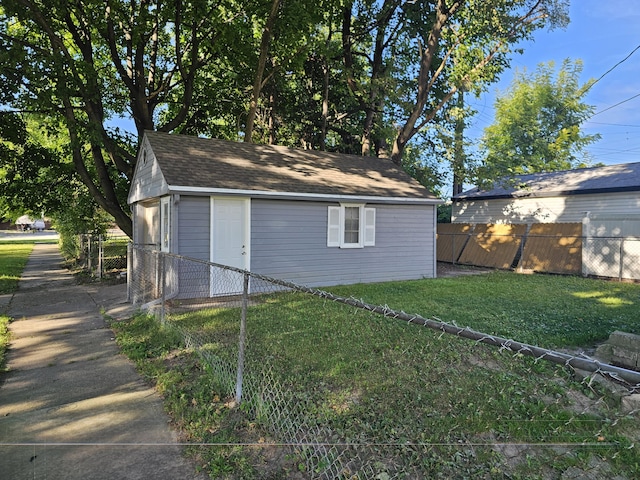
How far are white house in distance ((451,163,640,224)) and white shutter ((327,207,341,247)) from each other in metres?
8.26

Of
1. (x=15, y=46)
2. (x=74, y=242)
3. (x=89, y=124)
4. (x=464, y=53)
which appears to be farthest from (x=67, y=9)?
(x=464, y=53)

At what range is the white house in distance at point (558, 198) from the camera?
14.9m

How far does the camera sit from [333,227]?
11344 mm

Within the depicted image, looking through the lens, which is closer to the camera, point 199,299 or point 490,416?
point 490,416

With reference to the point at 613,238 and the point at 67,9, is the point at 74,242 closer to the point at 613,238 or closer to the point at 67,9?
the point at 67,9

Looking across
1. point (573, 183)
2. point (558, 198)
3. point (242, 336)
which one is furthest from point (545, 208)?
point (242, 336)

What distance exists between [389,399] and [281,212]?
23.5 feet

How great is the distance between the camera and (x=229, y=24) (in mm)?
14164

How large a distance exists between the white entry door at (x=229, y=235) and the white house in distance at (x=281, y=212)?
0.08 feet

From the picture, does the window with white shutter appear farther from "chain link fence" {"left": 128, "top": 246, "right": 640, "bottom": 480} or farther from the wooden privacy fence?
the wooden privacy fence

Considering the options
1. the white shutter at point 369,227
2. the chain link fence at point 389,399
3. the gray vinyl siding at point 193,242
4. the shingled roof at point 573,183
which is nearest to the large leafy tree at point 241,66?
the shingled roof at point 573,183

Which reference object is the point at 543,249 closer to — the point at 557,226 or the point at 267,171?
the point at 557,226

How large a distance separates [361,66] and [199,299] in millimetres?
14511

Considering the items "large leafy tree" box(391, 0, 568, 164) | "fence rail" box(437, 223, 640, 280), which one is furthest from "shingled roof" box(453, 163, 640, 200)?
"large leafy tree" box(391, 0, 568, 164)
